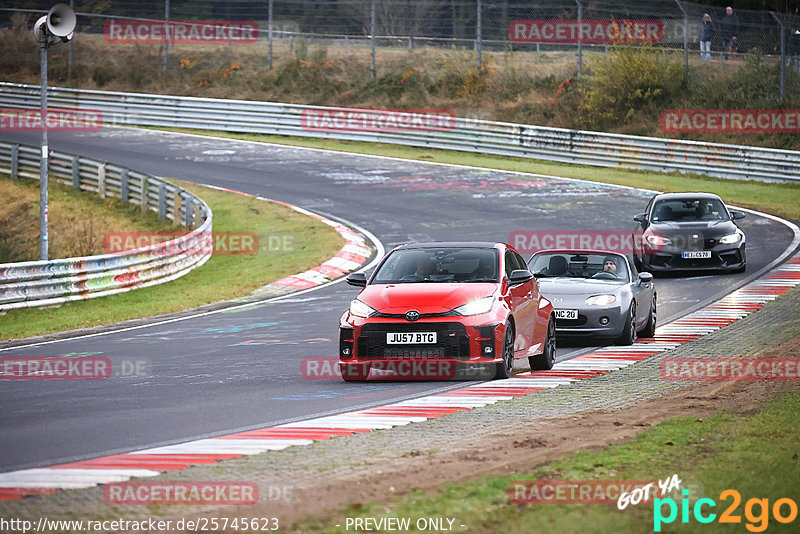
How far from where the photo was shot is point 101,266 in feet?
69.7

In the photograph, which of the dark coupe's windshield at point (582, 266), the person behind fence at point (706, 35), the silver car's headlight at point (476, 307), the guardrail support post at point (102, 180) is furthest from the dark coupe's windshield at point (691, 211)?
the guardrail support post at point (102, 180)

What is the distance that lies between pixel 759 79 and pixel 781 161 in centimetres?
678

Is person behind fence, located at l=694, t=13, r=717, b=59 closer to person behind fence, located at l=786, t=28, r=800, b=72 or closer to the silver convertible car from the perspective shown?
person behind fence, located at l=786, t=28, r=800, b=72

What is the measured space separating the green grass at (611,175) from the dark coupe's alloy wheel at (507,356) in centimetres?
1932

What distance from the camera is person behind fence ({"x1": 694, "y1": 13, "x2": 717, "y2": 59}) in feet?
124

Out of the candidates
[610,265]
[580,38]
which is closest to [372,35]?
[580,38]

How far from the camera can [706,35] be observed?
39.0m

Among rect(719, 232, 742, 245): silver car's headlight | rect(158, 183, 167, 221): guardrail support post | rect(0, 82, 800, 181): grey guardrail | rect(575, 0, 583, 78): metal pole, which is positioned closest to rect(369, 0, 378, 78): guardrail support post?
rect(0, 82, 800, 181): grey guardrail

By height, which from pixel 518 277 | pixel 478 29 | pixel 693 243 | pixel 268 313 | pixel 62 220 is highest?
pixel 478 29

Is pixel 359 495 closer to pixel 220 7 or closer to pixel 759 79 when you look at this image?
pixel 759 79

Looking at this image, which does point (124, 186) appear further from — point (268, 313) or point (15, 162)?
point (268, 313)

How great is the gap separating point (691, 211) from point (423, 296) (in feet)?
41.1

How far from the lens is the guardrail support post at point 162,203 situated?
30.9 metres

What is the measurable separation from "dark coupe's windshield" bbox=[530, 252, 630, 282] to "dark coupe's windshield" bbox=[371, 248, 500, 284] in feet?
12.9
